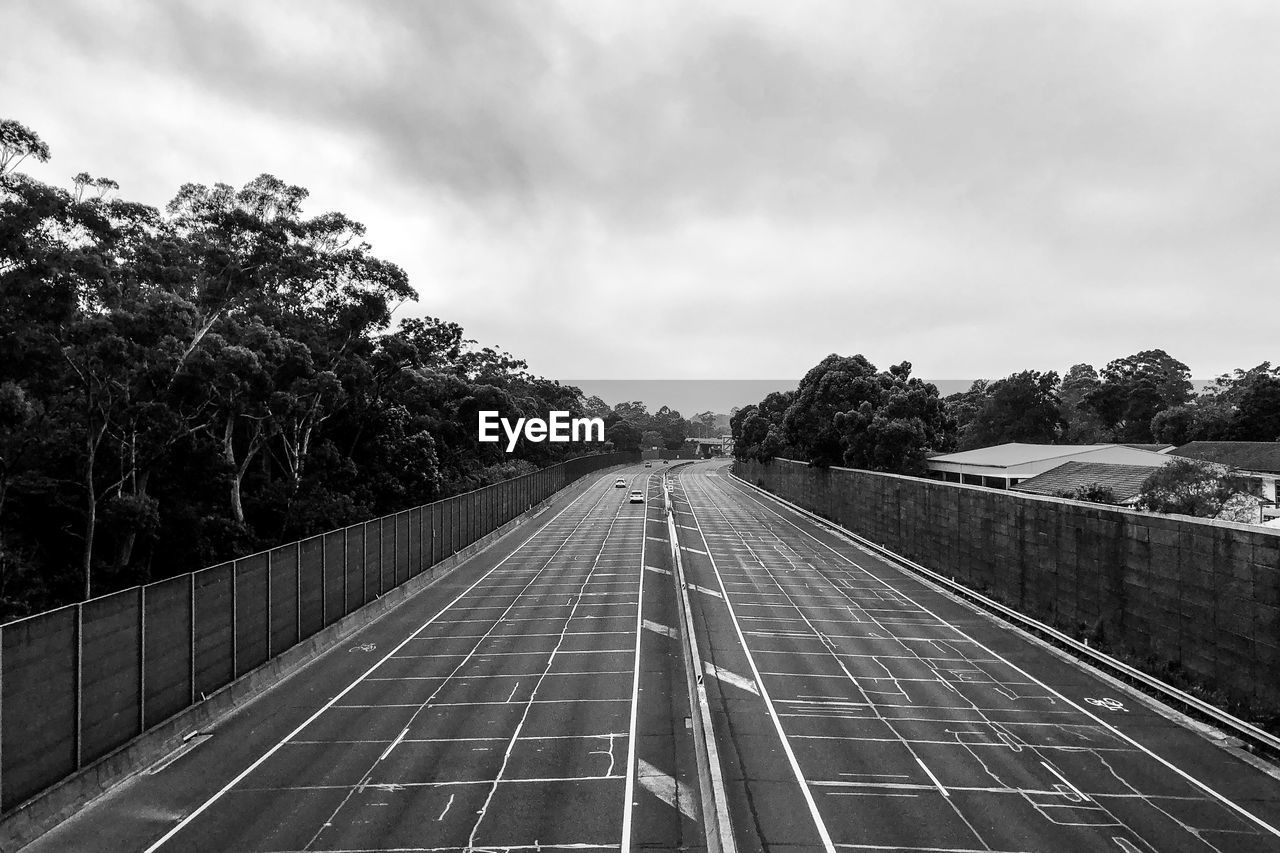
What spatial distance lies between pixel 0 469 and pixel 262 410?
36.6 feet

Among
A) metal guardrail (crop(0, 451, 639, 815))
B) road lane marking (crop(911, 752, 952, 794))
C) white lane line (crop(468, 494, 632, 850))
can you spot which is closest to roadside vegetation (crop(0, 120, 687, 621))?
metal guardrail (crop(0, 451, 639, 815))

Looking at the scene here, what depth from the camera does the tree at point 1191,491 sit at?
87.4 feet

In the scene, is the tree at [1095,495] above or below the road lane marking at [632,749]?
above

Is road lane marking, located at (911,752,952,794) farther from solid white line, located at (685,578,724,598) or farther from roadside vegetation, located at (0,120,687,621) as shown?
roadside vegetation, located at (0,120,687,621)

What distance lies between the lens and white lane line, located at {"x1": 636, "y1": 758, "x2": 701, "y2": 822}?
12.7m

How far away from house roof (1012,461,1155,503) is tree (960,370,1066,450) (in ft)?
182

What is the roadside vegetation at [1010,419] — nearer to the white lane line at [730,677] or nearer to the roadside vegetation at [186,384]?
the white lane line at [730,677]

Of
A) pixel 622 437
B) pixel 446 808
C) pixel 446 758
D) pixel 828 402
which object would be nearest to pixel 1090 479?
pixel 828 402

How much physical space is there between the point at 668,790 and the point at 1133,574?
613 inches

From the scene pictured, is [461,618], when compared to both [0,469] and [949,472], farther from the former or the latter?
[949,472]

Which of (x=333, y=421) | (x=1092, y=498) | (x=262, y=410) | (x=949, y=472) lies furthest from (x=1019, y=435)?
(x=262, y=410)

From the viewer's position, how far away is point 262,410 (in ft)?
123
